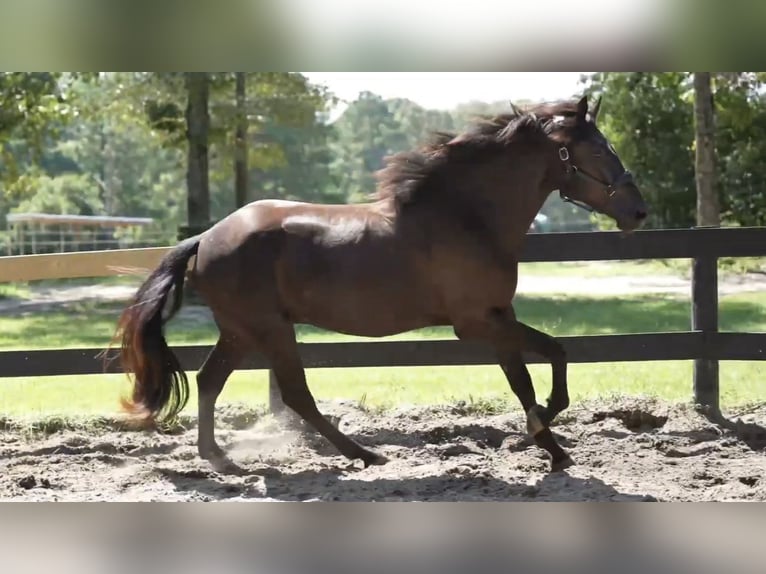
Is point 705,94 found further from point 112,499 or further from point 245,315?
point 112,499

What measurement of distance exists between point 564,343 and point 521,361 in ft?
2.34

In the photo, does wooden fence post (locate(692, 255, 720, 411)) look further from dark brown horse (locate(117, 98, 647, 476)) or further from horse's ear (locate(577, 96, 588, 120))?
horse's ear (locate(577, 96, 588, 120))

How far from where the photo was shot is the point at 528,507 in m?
4.24

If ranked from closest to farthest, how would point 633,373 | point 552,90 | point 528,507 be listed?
point 528,507, point 552,90, point 633,373

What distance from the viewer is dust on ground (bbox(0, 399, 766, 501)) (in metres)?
4.25

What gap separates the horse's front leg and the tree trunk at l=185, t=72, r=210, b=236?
152cm

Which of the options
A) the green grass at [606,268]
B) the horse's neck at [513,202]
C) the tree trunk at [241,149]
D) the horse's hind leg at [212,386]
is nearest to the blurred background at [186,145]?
the tree trunk at [241,149]

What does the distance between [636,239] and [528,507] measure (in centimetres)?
157

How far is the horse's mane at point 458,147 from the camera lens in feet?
14.1

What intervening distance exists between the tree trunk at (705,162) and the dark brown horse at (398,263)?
45.9 inches

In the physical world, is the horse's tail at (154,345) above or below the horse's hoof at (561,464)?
above

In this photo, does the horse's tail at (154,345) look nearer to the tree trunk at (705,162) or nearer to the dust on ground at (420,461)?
the dust on ground at (420,461)

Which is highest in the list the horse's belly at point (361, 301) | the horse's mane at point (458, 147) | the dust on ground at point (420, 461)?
the horse's mane at point (458, 147)

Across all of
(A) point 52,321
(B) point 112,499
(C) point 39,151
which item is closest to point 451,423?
(B) point 112,499
